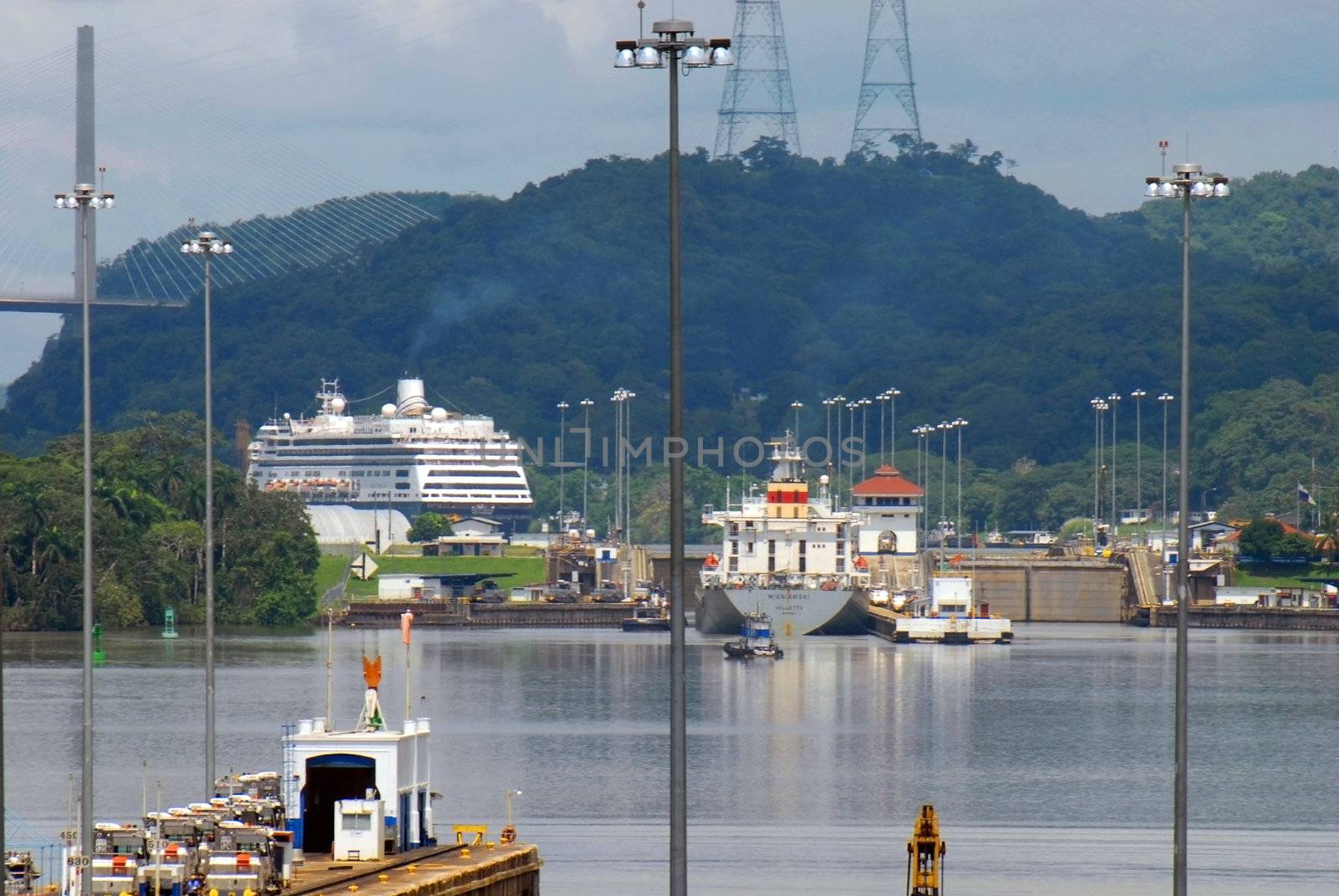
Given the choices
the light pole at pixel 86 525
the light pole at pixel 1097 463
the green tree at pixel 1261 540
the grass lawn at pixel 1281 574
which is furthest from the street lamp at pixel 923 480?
the light pole at pixel 86 525

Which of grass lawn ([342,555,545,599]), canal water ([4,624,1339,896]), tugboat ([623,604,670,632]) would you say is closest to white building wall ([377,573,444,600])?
grass lawn ([342,555,545,599])

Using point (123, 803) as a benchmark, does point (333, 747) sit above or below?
above

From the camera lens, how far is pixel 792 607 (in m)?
101

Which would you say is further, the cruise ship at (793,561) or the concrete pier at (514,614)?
the concrete pier at (514,614)

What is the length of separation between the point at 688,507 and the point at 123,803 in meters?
137

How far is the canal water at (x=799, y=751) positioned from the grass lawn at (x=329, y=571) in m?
30.2

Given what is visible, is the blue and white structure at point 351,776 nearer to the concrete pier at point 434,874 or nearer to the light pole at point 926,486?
the concrete pier at point 434,874

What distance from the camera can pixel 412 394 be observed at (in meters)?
194

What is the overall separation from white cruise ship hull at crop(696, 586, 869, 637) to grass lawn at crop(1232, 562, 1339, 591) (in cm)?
3022

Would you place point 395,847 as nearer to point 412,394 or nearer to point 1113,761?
point 1113,761

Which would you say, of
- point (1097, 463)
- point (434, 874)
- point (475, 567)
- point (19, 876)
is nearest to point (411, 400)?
point (475, 567)

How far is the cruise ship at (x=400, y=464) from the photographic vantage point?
569ft

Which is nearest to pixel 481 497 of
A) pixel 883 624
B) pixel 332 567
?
pixel 332 567

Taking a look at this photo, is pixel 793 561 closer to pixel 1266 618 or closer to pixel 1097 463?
Result: pixel 1266 618
